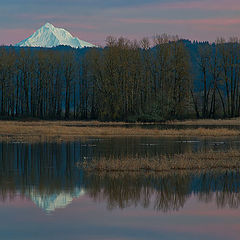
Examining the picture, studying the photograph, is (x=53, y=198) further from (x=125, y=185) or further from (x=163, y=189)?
(x=163, y=189)

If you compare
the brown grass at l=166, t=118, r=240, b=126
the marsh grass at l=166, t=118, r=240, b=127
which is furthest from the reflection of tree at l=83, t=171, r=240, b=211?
the brown grass at l=166, t=118, r=240, b=126

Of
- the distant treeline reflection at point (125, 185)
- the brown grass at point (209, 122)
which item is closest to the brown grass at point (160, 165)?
the distant treeline reflection at point (125, 185)

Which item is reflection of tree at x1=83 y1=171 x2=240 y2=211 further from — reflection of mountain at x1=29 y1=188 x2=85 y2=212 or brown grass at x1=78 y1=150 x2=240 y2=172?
brown grass at x1=78 y1=150 x2=240 y2=172

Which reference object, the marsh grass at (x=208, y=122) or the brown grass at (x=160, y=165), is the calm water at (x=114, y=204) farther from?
the marsh grass at (x=208, y=122)

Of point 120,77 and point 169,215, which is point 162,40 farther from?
point 169,215

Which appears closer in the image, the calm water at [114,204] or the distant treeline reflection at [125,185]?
the calm water at [114,204]

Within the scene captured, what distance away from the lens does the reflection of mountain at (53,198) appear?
16.4m

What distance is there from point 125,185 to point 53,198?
3423mm

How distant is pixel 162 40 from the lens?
97.8 m

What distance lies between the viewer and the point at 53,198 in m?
17.8

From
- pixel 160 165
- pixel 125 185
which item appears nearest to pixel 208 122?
pixel 160 165

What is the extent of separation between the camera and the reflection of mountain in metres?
16.4

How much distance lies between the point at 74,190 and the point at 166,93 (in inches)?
2884

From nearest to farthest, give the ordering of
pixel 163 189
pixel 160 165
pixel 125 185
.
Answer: pixel 163 189
pixel 125 185
pixel 160 165
